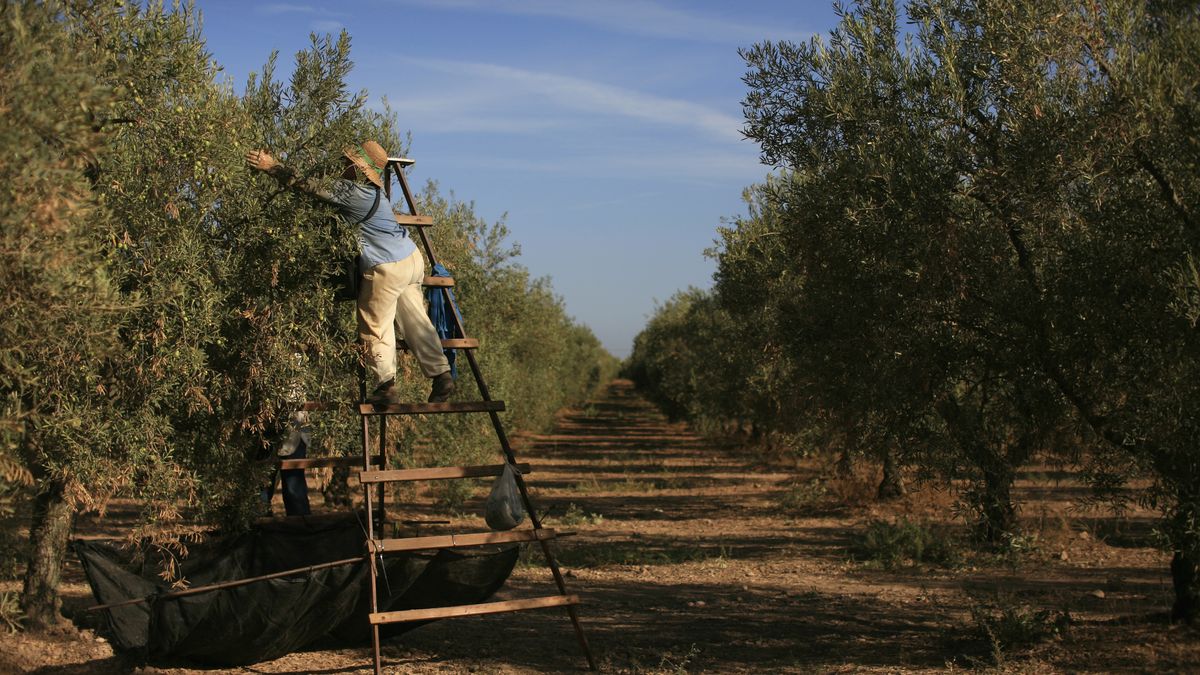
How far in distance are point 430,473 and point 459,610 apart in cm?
106

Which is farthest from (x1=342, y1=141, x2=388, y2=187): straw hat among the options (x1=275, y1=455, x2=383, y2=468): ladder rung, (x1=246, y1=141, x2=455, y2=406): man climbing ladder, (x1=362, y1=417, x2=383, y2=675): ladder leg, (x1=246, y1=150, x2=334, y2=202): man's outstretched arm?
(x1=275, y1=455, x2=383, y2=468): ladder rung

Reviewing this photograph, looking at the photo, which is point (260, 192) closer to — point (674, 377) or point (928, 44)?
point (928, 44)

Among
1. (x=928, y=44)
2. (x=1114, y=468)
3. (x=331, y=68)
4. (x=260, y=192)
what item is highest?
(x=928, y=44)

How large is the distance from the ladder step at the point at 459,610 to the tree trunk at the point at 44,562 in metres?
3.10

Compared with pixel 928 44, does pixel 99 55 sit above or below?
below

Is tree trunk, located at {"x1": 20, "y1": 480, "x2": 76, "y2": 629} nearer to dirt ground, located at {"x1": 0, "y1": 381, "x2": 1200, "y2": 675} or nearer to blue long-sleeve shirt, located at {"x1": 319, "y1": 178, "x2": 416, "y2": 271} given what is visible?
dirt ground, located at {"x1": 0, "y1": 381, "x2": 1200, "y2": 675}

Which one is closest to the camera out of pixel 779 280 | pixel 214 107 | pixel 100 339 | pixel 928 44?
pixel 100 339

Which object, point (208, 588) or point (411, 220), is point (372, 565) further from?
point (411, 220)

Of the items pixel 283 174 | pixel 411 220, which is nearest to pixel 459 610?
pixel 411 220

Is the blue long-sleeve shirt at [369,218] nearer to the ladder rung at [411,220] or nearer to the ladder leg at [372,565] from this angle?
the ladder rung at [411,220]

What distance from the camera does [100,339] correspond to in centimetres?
606

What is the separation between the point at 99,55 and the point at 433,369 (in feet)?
10.7

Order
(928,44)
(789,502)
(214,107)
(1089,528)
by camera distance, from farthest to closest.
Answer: (789,502)
(1089,528)
(928,44)
(214,107)

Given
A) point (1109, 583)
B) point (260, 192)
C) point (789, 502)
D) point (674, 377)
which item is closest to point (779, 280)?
point (789, 502)
